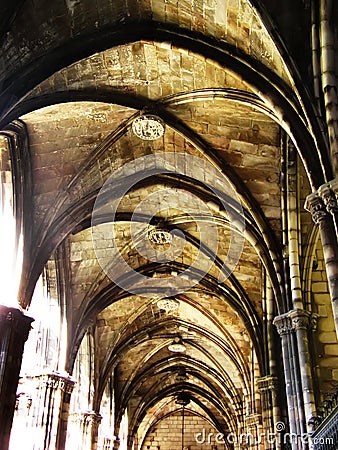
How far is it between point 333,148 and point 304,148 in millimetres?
871

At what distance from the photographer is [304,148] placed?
862cm

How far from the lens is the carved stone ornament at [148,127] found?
39.1 feet

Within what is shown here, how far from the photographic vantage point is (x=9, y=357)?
1089cm

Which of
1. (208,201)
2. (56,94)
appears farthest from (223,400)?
(56,94)

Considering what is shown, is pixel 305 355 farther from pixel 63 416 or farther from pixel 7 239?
pixel 63 416

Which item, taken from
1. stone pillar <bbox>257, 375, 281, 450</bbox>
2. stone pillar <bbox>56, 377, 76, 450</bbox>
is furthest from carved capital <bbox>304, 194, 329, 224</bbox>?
stone pillar <bbox>56, 377, 76, 450</bbox>

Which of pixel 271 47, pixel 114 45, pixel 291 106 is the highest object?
pixel 114 45

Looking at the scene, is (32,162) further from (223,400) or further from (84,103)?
(223,400)

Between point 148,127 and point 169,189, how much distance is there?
2494 mm

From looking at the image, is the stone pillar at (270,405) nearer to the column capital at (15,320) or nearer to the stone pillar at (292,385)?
the stone pillar at (292,385)

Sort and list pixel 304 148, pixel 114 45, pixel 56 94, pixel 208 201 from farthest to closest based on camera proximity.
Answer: pixel 208 201 < pixel 56 94 < pixel 114 45 < pixel 304 148

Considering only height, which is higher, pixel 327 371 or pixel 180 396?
pixel 180 396

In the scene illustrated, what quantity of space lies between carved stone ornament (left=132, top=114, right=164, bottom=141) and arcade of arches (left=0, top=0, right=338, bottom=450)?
53mm

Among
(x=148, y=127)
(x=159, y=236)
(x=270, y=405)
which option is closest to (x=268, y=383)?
(x=270, y=405)
